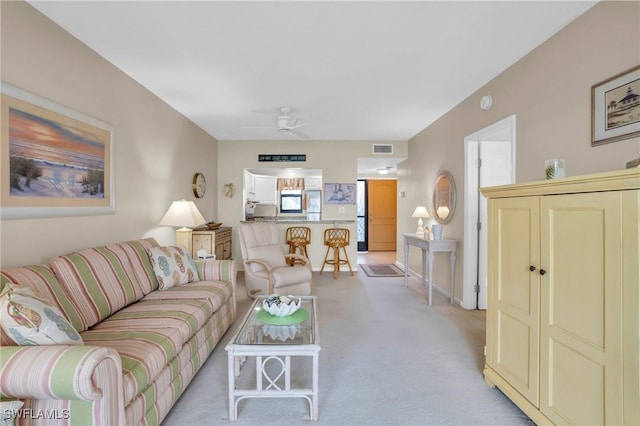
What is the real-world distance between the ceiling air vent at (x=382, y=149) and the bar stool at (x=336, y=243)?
1638 mm

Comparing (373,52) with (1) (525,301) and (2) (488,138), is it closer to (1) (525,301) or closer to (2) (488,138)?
(2) (488,138)

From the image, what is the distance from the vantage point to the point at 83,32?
88.5 inches

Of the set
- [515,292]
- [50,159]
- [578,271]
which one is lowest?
[515,292]

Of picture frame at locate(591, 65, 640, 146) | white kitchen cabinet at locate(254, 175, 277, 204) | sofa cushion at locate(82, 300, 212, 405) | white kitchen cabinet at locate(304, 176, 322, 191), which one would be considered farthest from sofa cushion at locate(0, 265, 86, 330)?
white kitchen cabinet at locate(304, 176, 322, 191)

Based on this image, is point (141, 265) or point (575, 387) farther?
point (141, 265)

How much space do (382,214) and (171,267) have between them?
6.96 metres

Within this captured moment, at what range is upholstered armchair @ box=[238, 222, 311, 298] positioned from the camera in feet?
12.2

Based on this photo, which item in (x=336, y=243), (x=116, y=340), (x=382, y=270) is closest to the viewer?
(x=116, y=340)

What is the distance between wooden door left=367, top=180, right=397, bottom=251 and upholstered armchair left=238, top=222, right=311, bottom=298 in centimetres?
501

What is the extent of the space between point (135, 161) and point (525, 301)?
3.57 metres

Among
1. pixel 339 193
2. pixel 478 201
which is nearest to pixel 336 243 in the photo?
pixel 339 193

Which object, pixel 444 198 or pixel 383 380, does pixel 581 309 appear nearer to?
pixel 383 380

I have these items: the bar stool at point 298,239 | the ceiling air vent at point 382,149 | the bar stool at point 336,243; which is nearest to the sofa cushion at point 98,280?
the bar stool at point 298,239

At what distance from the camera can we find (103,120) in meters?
2.63
